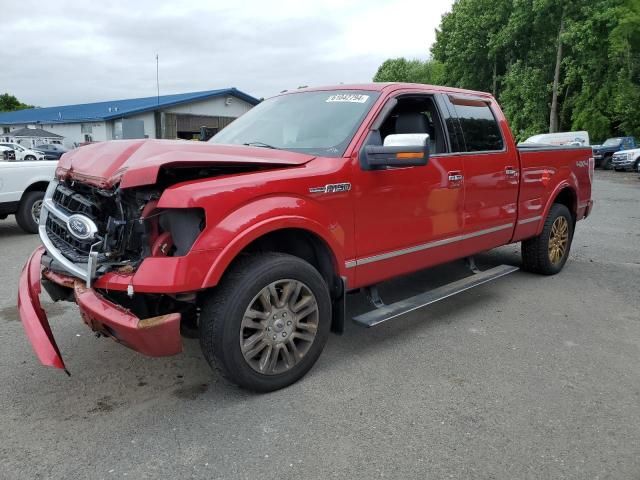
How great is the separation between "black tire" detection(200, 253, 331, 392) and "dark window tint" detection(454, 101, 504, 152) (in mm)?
2214

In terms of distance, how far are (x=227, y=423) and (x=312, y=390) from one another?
62cm

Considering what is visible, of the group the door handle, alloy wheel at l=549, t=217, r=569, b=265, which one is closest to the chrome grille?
the door handle

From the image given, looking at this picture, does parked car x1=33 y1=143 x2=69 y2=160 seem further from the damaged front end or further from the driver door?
the damaged front end

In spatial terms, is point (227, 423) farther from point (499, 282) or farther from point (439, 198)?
point (499, 282)

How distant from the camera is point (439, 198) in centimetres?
430

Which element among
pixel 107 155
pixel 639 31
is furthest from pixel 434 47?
pixel 107 155

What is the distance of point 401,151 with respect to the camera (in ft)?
11.3

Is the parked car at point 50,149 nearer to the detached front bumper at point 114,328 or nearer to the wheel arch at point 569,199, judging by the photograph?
the wheel arch at point 569,199

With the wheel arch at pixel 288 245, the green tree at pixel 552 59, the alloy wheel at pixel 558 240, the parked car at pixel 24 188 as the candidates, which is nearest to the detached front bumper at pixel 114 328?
the wheel arch at pixel 288 245

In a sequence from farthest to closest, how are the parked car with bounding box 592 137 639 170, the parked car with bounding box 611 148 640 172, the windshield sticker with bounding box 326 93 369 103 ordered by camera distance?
1. the parked car with bounding box 592 137 639 170
2. the parked car with bounding box 611 148 640 172
3. the windshield sticker with bounding box 326 93 369 103

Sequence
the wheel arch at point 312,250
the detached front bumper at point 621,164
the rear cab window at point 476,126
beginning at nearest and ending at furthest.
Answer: the wheel arch at point 312,250
the rear cab window at point 476,126
the detached front bumper at point 621,164

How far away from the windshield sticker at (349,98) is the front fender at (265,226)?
1.05m

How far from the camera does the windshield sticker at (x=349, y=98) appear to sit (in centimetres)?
405

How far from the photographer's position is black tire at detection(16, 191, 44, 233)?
843 cm
